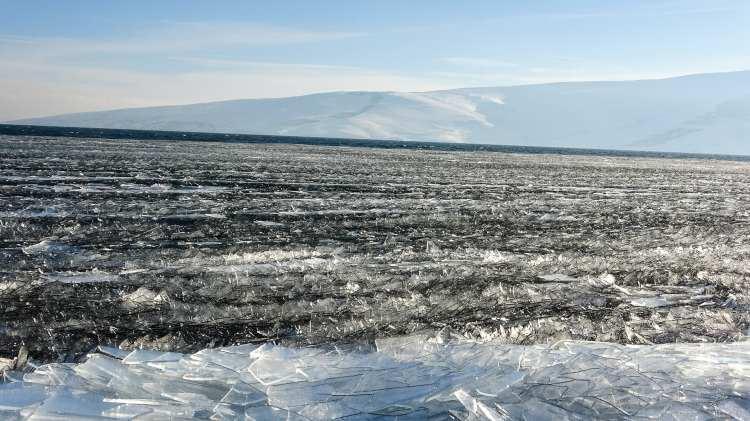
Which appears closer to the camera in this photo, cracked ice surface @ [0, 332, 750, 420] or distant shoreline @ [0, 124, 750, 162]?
cracked ice surface @ [0, 332, 750, 420]

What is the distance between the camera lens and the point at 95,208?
9.02 m

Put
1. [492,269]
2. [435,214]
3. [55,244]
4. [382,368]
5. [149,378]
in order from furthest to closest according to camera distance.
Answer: [435,214] < [55,244] < [492,269] < [382,368] < [149,378]

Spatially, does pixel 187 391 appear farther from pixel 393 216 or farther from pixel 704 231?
pixel 704 231

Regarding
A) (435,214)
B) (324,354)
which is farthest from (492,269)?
(435,214)

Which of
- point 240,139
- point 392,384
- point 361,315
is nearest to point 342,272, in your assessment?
point 361,315

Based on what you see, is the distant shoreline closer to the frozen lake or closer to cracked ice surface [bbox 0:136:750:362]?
cracked ice surface [bbox 0:136:750:362]

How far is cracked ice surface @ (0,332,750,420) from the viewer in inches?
115

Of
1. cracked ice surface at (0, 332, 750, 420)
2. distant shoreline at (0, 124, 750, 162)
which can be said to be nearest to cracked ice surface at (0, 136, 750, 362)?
cracked ice surface at (0, 332, 750, 420)

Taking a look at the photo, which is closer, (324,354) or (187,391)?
(187,391)

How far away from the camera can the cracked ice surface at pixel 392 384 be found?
2.92 meters

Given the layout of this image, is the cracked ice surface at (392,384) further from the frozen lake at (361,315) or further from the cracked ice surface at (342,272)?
the cracked ice surface at (342,272)

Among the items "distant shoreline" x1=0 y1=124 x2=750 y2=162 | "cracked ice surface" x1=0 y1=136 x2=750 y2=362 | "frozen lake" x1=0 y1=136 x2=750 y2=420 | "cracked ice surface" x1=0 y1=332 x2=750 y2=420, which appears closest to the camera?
"cracked ice surface" x1=0 y1=332 x2=750 y2=420

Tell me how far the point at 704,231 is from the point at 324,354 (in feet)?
24.4

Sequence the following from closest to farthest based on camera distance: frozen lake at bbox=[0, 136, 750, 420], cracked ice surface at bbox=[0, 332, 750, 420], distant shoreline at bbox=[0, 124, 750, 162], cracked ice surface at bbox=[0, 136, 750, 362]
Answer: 1. cracked ice surface at bbox=[0, 332, 750, 420]
2. frozen lake at bbox=[0, 136, 750, 420]
3. cracked ice surface at bbox=[0, 136, 750, 362]
4. distant shoreline at bbox=[0, 124, 750, 162]
